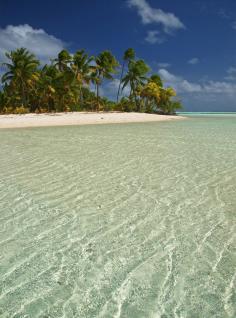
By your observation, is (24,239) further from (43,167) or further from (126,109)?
(126,109)

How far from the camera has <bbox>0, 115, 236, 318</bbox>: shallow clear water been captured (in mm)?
2455

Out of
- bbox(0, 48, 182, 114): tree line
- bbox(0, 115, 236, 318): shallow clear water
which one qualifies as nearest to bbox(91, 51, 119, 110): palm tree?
bbox(0, 48, 182, 114): tree line

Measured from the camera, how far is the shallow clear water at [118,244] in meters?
2.46

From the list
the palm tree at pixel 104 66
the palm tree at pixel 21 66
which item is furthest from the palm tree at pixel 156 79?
the palm tree at pixel 21 66

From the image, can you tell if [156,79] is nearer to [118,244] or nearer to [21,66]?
[21,66]

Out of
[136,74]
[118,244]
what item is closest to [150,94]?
[136,74]

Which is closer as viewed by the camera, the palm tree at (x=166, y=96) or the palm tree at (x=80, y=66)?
the palm tree at (x=80, y=66)

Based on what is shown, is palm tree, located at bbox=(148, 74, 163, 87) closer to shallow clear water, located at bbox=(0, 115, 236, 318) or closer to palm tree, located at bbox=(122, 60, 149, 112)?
palm tree, located at bbox=(122, 60, 149, 112)

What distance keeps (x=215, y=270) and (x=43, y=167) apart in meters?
5.37

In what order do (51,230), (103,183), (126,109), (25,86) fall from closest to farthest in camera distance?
1. (51,230)
2. (103,183)
3. (25,86)
4. (126,109)

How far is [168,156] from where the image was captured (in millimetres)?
9133

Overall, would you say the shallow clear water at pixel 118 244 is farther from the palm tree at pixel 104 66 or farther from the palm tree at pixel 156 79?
the palm tree at pixel 156 79

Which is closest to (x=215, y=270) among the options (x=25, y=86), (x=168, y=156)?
(x=168, y=156)

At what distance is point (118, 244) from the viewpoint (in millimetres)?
3439
